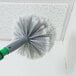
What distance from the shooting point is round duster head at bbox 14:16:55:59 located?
0.77m

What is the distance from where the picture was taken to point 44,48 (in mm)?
776

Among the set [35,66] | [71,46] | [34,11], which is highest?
[34,11]

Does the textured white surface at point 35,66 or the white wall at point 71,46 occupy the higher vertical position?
the white wall at point 71,46

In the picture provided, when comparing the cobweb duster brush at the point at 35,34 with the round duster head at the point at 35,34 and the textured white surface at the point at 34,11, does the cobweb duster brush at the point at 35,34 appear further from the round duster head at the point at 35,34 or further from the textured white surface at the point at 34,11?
the textured white surface at the point at 34,11

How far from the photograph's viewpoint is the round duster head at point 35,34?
30.3 inches

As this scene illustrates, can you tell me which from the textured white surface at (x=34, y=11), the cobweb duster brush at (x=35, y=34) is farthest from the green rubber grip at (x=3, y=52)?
the textured white surface at (x=34, y=11)

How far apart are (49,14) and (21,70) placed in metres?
0.31

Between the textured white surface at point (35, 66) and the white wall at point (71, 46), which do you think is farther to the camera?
the textured white surface at point (35, 66)

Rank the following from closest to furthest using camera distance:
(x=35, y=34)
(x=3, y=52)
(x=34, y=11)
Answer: (x=3, y=52)
(x=35, y=34)
(x=34, y=11)

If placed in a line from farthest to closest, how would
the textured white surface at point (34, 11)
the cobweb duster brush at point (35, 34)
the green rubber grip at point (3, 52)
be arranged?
the textured white surface at point (34, 11)
the cobweb duster brush at point (35, 34)
the green rubber grip at point (3, 52)

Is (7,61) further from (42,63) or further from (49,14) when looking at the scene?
(49,14)

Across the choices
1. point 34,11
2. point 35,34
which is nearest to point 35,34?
point 35,34

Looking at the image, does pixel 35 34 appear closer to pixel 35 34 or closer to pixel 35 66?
pixel 35 34

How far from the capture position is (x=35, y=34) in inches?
30.5
